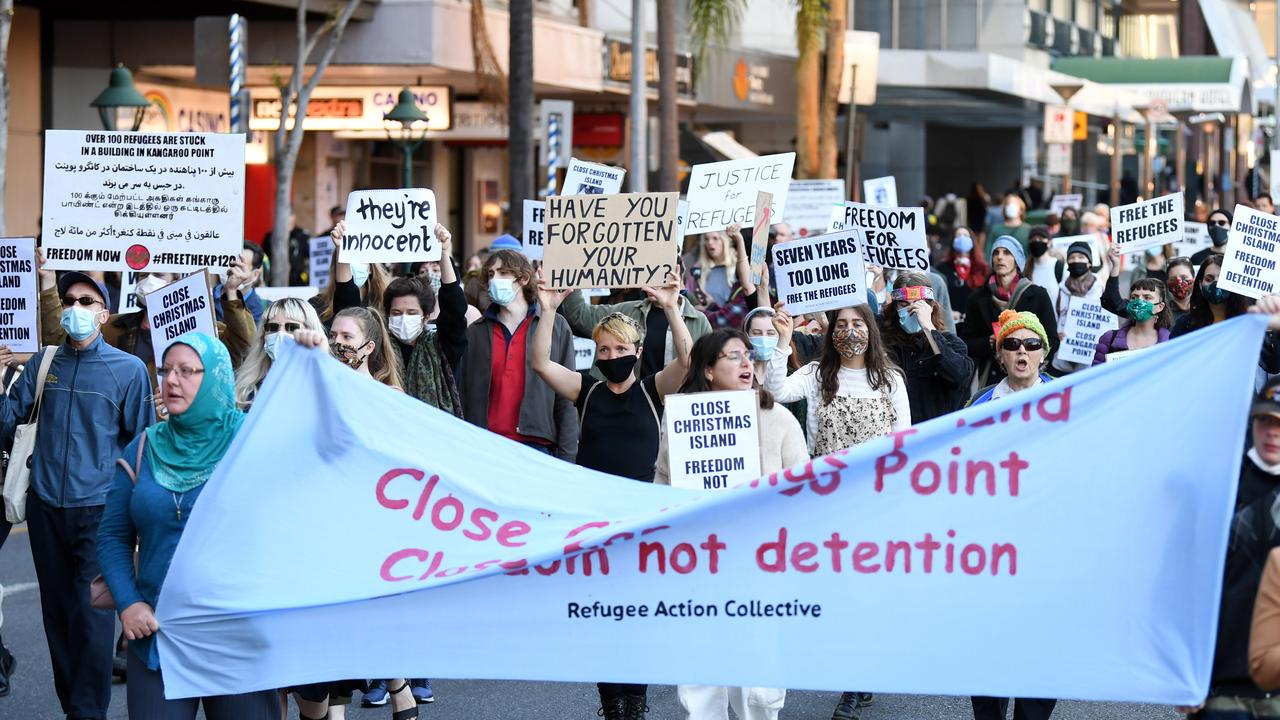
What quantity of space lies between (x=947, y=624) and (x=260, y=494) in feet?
6.59

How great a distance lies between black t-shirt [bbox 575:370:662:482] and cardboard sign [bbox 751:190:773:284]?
2.67 meters

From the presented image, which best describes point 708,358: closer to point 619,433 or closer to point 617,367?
point 617,367

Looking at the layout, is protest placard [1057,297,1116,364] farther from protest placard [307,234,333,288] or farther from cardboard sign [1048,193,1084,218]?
cardboard sign [1048,193,1084,218]

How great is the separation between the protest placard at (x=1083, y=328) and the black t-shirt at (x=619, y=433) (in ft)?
16.2

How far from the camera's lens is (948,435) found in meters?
5.20

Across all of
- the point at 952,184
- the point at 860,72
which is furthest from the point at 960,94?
the point at 952,184

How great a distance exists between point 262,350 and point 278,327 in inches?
10.5

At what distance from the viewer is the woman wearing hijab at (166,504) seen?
5496mm

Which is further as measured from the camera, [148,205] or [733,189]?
[733,189]

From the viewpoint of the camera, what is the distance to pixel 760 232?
10859 mm

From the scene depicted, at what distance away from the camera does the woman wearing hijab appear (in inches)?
216

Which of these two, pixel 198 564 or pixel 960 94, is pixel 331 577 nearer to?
pixel 198 564

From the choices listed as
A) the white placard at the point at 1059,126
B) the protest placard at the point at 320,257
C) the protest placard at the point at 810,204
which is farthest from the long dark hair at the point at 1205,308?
the white placard at the point at 1059,126

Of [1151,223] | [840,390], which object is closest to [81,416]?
[840,390]
